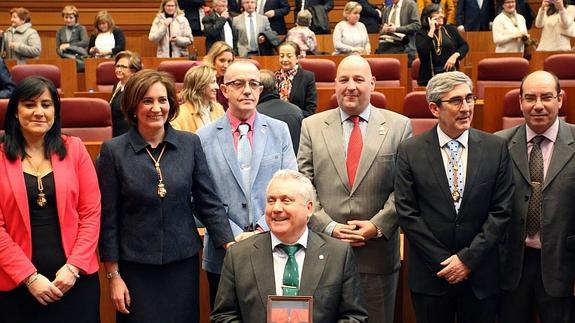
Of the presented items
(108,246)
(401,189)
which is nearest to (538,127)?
(401,189)

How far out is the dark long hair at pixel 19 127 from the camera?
2.77m

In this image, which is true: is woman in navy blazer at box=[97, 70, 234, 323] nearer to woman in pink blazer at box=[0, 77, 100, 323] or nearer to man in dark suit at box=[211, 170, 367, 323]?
woman in pink blazer at box=[0, 77, 100, 323]

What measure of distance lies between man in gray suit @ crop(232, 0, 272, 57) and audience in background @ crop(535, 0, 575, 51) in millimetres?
2637

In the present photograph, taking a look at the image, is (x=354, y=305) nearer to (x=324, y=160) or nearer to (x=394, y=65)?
(x=324, y=160)

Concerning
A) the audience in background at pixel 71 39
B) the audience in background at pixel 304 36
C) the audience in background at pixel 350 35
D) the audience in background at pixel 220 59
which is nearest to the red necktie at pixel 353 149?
the audience in background at pixel 220 59

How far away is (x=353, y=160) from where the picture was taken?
317 centimetres

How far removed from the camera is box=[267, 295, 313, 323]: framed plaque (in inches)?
96.4

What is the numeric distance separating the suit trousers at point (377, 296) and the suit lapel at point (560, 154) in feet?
2.14

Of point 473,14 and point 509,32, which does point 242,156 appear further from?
point 473,14

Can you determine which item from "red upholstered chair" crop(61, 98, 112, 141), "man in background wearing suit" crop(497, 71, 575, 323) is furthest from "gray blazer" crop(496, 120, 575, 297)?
"red upholstered chair" crop(61, 98, 112, 141)

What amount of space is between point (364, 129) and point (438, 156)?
335 millimetres

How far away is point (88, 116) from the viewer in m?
5.00

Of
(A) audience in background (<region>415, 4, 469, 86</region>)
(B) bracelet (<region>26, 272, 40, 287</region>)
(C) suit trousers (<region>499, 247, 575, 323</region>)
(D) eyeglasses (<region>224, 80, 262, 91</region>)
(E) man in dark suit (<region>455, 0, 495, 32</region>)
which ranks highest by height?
(E) man in dark suit (<region>455, 0, 495, 32</region>)

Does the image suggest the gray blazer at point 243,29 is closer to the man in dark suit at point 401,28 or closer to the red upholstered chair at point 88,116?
the man in dark suit at point 401,28
